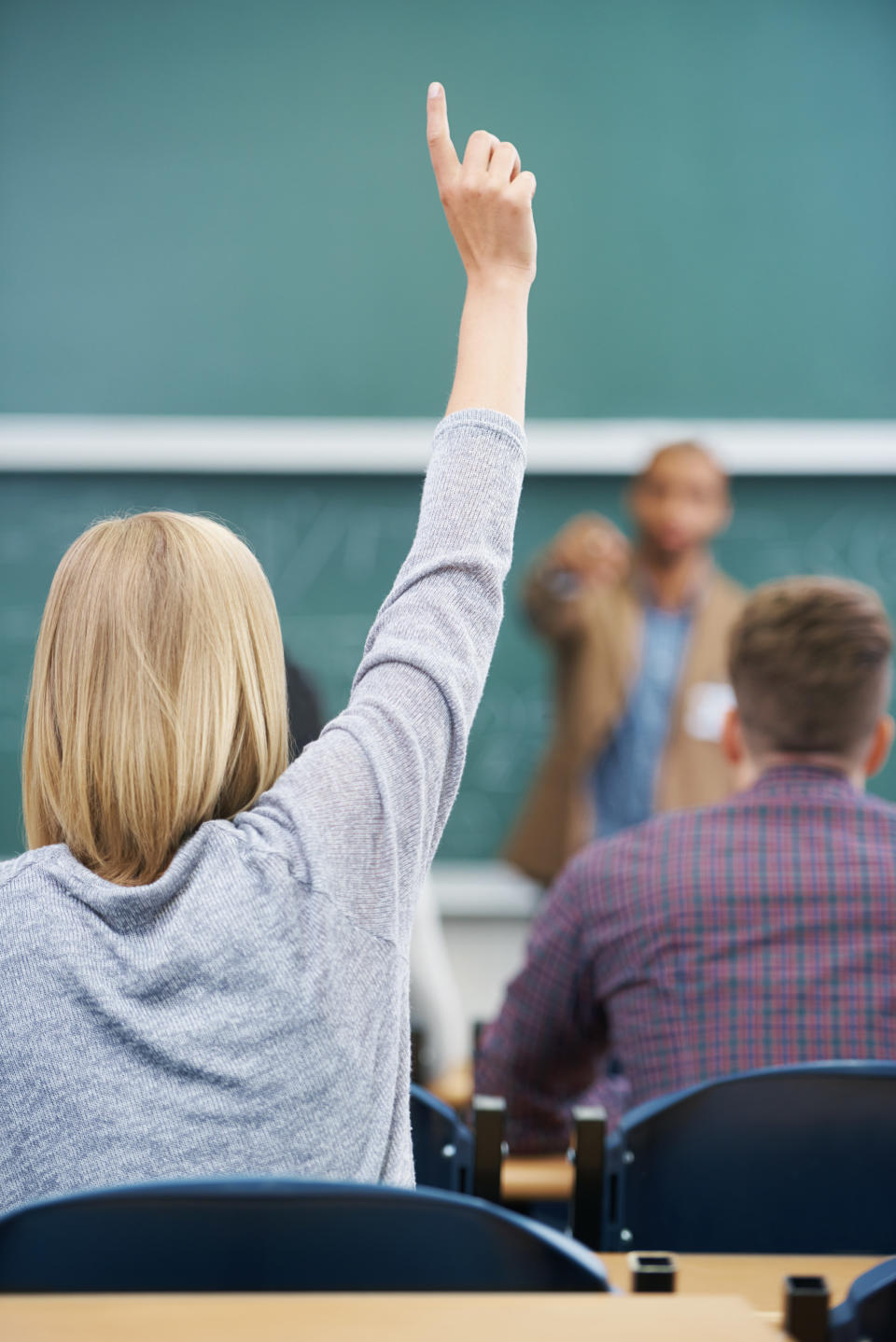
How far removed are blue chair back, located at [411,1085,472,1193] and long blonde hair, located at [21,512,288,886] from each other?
62cm

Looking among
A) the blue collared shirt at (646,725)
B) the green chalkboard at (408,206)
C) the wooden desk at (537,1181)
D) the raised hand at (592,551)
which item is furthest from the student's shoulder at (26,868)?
the green chalkboard at (408,206)

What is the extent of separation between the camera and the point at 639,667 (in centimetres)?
371

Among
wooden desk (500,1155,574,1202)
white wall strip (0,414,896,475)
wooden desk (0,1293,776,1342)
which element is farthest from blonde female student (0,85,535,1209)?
white wall strip (0,414,896,475)

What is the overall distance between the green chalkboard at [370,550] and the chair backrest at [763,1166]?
2598 mm

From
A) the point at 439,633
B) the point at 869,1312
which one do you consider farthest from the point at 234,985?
the point at 869,1312

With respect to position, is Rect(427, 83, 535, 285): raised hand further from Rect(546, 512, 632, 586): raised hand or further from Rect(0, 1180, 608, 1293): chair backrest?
Rect(546, 512, 632, 586): raised hand

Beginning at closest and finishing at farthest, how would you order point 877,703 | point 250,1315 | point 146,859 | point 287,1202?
point 250,1315, point 287,1202, point 146,859, point 877,703

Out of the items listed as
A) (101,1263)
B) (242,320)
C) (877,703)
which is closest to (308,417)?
(242,320)

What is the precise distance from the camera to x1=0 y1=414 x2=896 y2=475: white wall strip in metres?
3.89

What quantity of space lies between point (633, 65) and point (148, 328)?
177 cm

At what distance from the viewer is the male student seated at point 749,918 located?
1537 mm

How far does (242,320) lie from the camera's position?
4.00m

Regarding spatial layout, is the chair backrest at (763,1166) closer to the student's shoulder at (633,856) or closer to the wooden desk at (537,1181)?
the wooden desk at (537,1181)

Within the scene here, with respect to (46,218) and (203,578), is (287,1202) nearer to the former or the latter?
(203,578)
